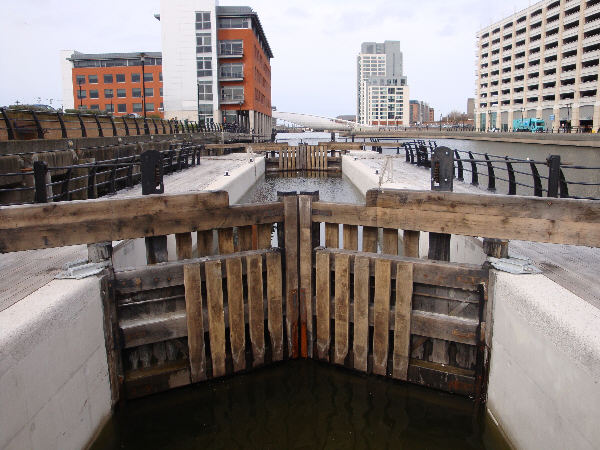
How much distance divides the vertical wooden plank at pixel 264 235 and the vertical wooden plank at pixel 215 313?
1.04 meters

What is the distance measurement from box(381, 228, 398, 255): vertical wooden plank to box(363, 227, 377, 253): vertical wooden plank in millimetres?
207

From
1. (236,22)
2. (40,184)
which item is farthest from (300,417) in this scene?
(236,22)

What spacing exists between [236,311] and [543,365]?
4.29 meters

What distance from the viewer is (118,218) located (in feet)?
22.5

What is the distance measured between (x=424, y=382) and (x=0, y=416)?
5485 mm

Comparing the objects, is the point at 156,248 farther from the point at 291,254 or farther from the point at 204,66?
the point at 204,66

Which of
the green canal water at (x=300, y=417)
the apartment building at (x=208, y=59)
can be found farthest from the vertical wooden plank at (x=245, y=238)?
the apartment building at (x=208, y=59)

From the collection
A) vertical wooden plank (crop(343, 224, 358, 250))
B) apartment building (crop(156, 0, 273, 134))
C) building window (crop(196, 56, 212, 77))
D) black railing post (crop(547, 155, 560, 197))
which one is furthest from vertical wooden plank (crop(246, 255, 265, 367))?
building window (crop(196, 56, 212, 77))

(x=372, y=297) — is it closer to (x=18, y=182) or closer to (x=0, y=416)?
(x=0, y=416)

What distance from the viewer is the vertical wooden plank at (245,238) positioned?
26.5 feet

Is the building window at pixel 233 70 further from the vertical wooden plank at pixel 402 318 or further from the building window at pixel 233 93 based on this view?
the vertical wooden plank at pixel 402 318

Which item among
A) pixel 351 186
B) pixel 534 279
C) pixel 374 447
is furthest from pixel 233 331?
pixel 351 186

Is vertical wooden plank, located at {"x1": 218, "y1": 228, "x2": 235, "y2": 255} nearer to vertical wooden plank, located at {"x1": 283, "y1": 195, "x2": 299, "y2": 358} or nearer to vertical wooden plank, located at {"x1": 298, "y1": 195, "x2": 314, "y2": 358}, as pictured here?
vertical wooden plank, located at {"x1": 283, "y1": 195, "x2": 299, "y2": 358}

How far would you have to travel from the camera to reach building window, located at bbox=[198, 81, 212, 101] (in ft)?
228
